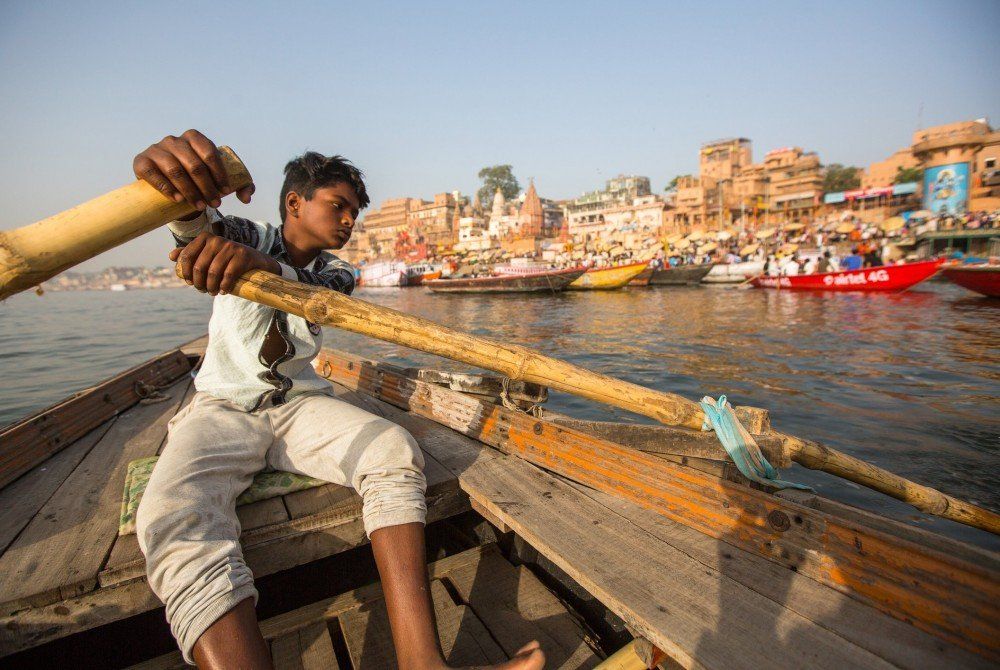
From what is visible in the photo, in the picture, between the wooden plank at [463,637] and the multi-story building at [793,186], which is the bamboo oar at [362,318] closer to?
the wooden plank at [463,637]

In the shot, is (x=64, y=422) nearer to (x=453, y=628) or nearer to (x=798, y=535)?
(x=453, y=628)

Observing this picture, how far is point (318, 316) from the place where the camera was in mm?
1460

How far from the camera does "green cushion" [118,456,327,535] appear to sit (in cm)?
174

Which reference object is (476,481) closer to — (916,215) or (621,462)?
(621,462)

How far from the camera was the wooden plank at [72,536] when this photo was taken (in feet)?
4.71

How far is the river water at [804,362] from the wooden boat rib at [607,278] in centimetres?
710

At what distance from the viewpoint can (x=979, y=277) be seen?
1588cm

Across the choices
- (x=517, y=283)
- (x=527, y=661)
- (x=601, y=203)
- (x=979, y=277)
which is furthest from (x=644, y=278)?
(x=601, y=203)

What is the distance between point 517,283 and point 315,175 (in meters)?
28.6

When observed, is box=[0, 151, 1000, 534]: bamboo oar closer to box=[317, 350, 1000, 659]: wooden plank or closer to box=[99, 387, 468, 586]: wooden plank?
box=[317, 350, 1000, 659]: wooden plank

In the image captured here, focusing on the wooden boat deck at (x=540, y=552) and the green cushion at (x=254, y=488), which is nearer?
the wooden boat deck at (x=540, y=552)

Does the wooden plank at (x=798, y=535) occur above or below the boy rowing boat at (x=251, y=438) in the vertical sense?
below

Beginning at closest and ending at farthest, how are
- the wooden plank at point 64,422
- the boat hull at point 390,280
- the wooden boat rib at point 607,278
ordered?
the wooden plank at point 64,422 → the wooden boat rib at point 607,278 → the boat hull at point 390,280

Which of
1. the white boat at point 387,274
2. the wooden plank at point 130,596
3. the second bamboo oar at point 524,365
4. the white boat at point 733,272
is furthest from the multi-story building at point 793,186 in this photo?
the wooden plank at point 130,596
